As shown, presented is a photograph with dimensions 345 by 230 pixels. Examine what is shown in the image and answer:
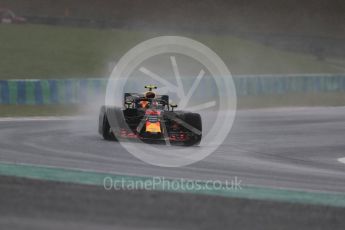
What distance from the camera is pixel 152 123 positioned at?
43.6ft

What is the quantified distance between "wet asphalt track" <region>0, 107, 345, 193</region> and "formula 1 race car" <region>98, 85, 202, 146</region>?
1.30ft

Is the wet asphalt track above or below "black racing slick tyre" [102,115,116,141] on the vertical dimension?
below

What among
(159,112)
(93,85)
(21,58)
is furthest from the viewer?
(21,58)

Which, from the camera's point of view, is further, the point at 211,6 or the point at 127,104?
the point at 211,6

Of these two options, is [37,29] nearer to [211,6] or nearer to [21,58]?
[21,58]

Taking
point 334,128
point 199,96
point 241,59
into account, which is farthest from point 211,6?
point 334,128

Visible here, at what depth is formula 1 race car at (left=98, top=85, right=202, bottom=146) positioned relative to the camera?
1334cm

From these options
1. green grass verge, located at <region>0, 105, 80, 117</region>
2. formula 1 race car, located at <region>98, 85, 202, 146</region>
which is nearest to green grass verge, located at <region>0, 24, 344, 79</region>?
green grass verge, located at <region>0, 105, 80, 117</region>

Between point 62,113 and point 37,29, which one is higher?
point 37,29

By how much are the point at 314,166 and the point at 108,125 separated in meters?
3.71

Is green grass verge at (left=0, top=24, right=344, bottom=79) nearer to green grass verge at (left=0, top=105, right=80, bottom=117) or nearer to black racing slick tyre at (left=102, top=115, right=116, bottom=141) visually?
green grass verge at (left=0, top=105, right=80, bottom=117)

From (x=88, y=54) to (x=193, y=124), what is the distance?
22.4 meters

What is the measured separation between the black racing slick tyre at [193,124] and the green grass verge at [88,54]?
648 inches

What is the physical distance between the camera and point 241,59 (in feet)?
132
